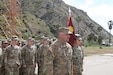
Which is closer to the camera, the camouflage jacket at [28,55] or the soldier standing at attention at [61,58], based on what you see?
the soldier standing at attention at [61,58]

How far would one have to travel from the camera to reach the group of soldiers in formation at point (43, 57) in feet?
21.1

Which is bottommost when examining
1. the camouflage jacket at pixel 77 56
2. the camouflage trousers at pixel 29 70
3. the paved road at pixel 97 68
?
the paved road at pixel 97 68

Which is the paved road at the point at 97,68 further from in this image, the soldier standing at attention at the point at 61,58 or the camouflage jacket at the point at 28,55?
the soldier standing at attention at the point at 61,58

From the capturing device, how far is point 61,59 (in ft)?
21.1

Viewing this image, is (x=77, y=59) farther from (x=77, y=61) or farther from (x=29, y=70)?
(x=29, y=70)

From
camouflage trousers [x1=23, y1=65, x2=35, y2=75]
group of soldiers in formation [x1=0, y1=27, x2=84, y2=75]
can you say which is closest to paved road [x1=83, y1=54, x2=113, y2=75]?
group of soldiers in formation [x1=0, y1=27, x2=84, y2=75]

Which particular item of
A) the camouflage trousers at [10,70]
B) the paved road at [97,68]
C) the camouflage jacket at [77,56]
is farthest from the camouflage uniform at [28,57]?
the paved road at [97,68]

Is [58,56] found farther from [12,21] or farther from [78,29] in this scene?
[78,29]

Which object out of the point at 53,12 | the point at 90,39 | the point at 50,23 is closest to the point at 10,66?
the point at 90,39

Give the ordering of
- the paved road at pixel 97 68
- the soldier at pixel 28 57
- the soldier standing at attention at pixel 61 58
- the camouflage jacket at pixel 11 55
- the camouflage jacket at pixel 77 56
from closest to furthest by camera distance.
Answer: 1. the soldier standing at attention at pixel 61 58
2. the camouflage jacket at pixel 11 55
3. the soldier at pixel 28 57
4. the camouflage jacket at pixel 77 56
5. the paved road at pixel 97 68

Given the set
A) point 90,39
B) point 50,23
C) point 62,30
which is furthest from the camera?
point 50,23

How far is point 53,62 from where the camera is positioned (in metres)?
6.55

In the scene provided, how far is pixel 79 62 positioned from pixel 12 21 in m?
22.3

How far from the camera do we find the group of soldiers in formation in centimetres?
643
